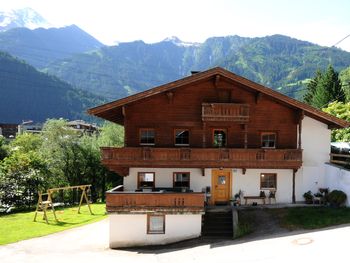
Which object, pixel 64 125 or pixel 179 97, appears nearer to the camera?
pixel 179 97

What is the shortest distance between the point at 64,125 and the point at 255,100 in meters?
33.1

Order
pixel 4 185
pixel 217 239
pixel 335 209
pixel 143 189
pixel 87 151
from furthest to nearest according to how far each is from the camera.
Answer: pixel 87 151 < pixel 4 185 < pixel 143 189 < pixel 335 209 < pixel 217 239

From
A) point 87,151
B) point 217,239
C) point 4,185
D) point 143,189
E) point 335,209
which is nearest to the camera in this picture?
point 217,239

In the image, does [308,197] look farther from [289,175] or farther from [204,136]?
[204,136]

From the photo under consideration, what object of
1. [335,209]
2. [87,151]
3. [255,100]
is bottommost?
[335,209]

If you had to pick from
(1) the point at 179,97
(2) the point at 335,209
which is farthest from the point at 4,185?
(2) the point at 335,209

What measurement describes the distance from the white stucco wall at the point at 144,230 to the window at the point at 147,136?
5.24 m

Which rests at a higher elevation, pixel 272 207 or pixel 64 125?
pixel 64 125

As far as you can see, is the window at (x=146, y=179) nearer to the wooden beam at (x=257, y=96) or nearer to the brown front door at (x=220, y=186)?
the brown front door at (x=220, y=186)

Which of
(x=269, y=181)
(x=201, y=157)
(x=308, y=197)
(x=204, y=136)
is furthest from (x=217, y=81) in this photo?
(x=308, y=197)

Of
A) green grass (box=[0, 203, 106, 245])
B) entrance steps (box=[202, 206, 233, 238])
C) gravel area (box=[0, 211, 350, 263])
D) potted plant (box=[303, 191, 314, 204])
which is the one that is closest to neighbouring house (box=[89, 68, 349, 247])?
potted plant (box=[303, 191, 314, 204])

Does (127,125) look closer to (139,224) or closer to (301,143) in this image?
(139,224)

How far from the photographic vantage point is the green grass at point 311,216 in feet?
65.7

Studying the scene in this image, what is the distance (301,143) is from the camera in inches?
985
